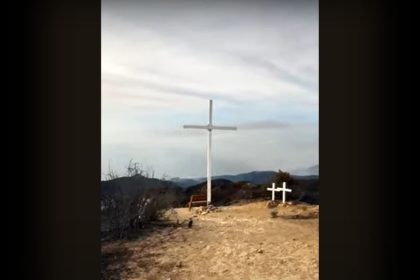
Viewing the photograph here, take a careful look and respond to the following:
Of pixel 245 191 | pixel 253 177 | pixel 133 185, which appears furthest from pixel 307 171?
pixel 133 185

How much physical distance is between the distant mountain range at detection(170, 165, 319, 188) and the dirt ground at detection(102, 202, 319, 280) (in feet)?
1.07

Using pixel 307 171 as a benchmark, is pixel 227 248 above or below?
below

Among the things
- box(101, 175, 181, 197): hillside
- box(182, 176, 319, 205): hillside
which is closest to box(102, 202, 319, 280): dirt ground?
box(182, 176, 319, 205): hillside

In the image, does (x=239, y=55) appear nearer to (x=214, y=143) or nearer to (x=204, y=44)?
(x=204, y=44)

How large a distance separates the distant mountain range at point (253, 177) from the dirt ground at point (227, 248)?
33 cm

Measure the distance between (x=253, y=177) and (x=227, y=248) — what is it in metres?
0.43

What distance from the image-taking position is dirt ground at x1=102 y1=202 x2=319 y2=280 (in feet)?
6.49

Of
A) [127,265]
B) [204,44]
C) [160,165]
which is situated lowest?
[127,265]

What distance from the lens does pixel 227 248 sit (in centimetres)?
224

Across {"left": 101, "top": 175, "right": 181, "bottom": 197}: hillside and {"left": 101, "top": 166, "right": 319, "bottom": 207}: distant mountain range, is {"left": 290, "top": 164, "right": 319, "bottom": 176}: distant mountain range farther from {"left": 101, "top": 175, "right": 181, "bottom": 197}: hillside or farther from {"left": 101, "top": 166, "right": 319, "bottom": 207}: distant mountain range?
{"left": 101, "top": 175, "right": 181, "bottom": 197}: hillside

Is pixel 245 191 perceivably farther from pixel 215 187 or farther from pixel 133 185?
pixel 133 185
